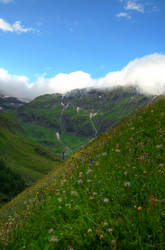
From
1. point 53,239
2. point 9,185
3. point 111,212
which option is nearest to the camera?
point 53,239

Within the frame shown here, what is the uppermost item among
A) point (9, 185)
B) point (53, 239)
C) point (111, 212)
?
point (111, 212)

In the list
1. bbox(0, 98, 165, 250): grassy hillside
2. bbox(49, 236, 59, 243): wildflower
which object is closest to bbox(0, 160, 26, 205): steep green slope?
bbox(0, 98, 165, 250): grassy hillside

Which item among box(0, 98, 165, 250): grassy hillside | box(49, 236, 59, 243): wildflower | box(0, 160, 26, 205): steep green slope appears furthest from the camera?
box(0, 160, 26, 205): steep green slope

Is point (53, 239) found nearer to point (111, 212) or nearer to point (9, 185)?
point (111, 212)

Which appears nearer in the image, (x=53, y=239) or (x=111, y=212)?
(x=53, y=239)

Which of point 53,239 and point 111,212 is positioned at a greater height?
point 111,212

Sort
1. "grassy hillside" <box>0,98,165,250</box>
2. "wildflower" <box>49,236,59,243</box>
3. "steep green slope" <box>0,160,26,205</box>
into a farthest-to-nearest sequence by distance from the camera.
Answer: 1. "steep green slope" <box>0,160,26,205</box>
2. "wildflower" <box>49,236,59,243</box>
3. "grassy hillside" <box>0,98,165,250</box>

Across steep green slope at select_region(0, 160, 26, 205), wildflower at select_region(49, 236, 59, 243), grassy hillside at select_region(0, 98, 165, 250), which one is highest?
grassy hillside at select_region(0, 98, 165, 250)

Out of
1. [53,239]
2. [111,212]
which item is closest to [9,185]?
[53,239]

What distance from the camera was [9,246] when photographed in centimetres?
516

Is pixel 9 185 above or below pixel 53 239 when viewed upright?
below

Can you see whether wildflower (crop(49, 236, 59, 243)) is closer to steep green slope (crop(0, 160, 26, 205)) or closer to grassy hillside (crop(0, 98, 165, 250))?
grassy hillside (crop(0, 98, 165, 250))

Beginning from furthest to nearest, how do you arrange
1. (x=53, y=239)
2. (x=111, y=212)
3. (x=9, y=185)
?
(x=9, y=185) → (x=111, y=212) → (x=53, y=239)

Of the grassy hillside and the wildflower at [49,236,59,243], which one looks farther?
the wildflower at [49,236,59,243]
